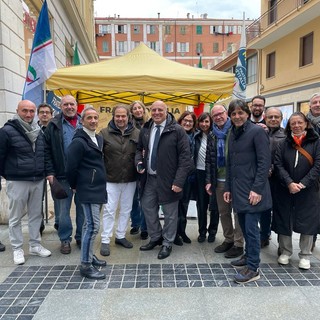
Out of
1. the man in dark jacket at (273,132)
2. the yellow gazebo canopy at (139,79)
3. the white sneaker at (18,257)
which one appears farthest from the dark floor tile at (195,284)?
the yellow gazebo canopy at (139,79)

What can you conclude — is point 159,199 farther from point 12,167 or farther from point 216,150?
point 12,167

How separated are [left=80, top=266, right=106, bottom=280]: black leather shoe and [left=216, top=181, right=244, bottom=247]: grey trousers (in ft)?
5.63

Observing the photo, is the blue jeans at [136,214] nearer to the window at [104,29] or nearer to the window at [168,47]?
the window at [168,47]

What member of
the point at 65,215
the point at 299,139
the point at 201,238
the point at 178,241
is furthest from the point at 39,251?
the point at 299,139

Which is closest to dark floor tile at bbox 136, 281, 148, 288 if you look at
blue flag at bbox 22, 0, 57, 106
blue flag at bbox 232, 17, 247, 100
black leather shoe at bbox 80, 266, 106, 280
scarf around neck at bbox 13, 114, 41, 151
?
black leather shoe at bbox 80, 266, 106, 280

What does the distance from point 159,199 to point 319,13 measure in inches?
583

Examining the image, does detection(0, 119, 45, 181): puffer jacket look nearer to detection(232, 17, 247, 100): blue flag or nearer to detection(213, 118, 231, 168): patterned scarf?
detection(213, 118, 231, 168): patterned scarf

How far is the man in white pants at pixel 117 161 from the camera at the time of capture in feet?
14.1

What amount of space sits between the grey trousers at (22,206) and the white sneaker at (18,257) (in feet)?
0.18

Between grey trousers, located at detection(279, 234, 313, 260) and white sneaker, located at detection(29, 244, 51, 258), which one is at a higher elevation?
grey trousers, located at detection(279, 234, 313, 260)

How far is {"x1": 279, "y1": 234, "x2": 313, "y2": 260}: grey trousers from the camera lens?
386 centimetres

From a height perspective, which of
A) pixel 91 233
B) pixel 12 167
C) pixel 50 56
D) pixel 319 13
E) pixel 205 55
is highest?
pixel 205 55

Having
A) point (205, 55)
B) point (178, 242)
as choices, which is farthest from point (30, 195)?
point (205, 55)

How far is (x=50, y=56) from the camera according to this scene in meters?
5.48
